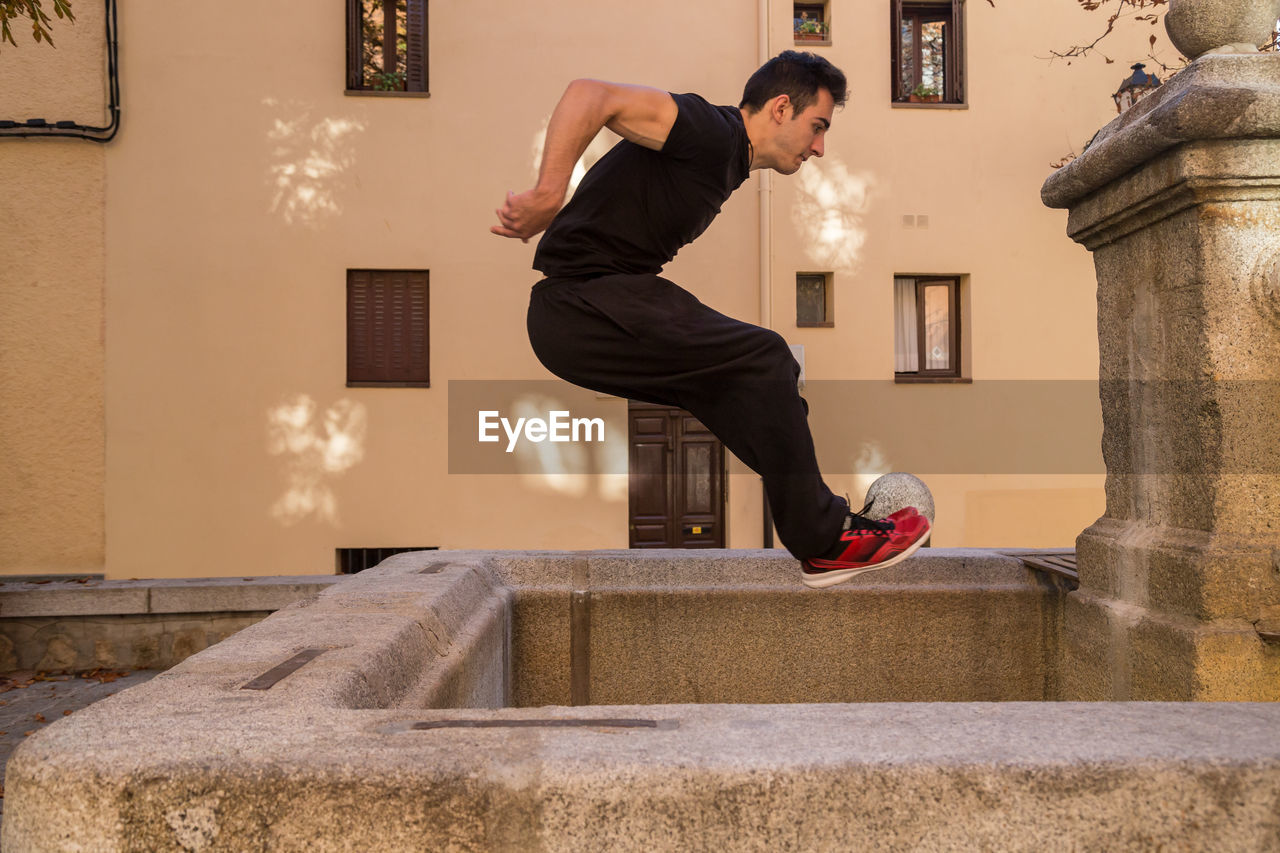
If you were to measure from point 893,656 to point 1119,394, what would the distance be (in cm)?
113

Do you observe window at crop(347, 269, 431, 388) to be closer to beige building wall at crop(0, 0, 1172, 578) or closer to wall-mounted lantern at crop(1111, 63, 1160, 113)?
beige building wall at crop(0, 0, 1172, 578)

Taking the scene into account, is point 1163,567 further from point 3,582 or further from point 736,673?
point 3,582

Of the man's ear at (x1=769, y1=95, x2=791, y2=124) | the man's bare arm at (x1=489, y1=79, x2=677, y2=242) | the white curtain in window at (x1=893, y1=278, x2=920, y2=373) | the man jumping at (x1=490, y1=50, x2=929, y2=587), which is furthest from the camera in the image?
the white curtain in window at (x1=893, y1=278, x2=920, y2=373)

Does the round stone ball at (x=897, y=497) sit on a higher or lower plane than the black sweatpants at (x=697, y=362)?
lower

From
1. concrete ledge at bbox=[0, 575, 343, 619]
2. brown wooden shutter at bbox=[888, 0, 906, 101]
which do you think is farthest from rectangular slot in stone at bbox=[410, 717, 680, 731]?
brown wooden shutter at bbox=[888, 0, 906, 101]

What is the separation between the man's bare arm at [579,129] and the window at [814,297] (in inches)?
388

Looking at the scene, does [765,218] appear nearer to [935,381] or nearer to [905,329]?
[905,329]

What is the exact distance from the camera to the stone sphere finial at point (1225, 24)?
9.45ft

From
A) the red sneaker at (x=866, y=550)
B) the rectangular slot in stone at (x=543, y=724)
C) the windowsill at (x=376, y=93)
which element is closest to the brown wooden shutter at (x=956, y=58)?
the windowsill at (x=376, y=93)

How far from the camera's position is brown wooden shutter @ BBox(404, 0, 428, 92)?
37.5ft

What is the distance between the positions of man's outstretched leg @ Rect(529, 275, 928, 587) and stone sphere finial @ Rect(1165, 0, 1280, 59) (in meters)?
1.72

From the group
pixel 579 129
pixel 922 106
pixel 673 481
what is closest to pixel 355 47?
pixel 673 481

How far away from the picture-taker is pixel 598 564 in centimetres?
360

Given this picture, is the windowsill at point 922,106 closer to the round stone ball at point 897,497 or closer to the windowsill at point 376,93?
the windowsill at point 376,93
